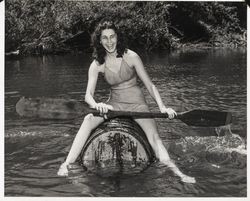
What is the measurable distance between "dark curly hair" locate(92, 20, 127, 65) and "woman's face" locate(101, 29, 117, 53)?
4cm

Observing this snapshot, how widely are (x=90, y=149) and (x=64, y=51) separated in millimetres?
17059

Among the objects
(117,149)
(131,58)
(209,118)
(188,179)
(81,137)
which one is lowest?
(188,179)

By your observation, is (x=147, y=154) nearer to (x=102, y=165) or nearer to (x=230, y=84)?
(x=102, y=165)

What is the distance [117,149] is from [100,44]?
1153 millimetres

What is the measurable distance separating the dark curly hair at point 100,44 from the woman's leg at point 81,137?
25.7 inches

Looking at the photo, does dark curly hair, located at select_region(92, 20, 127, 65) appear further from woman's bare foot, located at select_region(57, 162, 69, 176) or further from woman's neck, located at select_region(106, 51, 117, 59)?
woman's bare foot, located at select_region(57, 162, 69, 176)

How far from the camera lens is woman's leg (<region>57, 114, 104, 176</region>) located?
454 centimetres

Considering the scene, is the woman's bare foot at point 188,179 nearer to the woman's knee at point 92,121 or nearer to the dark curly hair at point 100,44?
the woman's knee at point 92,121

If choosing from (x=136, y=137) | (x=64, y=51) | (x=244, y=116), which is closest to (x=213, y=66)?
(x=244, y=116)

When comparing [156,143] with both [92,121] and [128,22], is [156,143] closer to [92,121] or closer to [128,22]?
[92,121]

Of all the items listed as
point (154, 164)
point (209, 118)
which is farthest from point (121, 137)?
point (209, 118)

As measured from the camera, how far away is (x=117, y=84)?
482 centimetres

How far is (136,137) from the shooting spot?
4.39 meters

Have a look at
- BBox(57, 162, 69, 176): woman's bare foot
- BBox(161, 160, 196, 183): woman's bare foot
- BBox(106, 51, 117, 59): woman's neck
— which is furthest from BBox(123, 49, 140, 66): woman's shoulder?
BBox(57, 162, 69, 176): woman's bare foot
